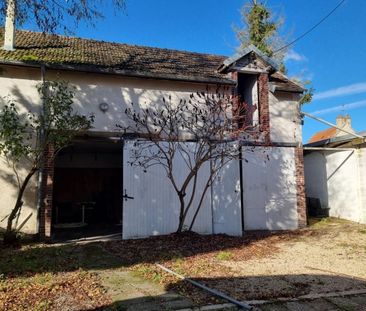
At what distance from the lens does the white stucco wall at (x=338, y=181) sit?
43.4ft

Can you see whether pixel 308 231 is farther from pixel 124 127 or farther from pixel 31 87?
pixel 31 87

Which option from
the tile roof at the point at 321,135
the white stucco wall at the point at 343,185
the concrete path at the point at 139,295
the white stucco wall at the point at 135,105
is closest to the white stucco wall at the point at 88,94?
the white stucco wall at the point at 135,105

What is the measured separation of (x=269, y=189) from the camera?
1216 centimetres

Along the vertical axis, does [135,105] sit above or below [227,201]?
above

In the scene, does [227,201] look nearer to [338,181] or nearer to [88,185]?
[338,181]

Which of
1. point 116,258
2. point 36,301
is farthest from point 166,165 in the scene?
point 36,301

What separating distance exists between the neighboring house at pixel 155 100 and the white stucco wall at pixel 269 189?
35 millimetres

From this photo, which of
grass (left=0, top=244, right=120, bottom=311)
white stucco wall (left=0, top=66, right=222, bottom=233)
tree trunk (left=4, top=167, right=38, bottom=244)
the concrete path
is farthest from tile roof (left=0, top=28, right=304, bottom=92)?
the concrete path

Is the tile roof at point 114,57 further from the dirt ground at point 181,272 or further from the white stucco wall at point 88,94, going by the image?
the dirt ground at point 181,272

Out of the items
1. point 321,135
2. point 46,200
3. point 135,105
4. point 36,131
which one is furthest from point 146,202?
point 321,135

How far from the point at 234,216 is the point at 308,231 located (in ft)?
9.01

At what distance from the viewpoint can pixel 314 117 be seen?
1321 cm

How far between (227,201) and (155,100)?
3.99 metres

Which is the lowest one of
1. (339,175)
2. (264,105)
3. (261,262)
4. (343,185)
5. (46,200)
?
(261,262)
